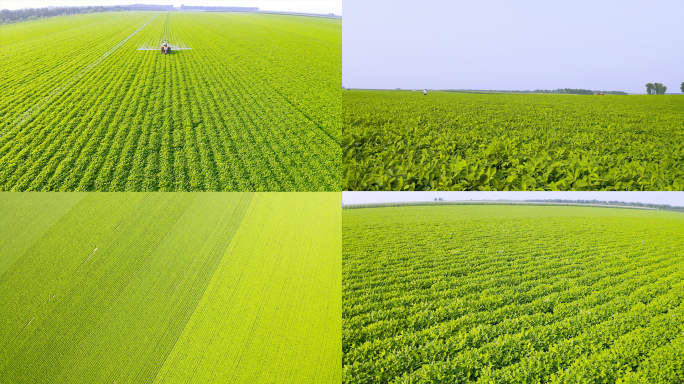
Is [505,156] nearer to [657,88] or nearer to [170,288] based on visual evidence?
[170,288]

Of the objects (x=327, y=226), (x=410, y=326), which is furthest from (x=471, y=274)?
(x=327, y=226)

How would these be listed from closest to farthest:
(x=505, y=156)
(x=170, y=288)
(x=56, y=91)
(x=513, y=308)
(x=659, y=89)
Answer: (x=513, y=308) → (x=170, y=288) → (x=505, y=156) → (x=56, y=91) → (x=659, y=89)

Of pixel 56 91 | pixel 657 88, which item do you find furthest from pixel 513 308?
pixel 657 88

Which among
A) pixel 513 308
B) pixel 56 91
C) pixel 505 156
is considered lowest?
pixel 513 308

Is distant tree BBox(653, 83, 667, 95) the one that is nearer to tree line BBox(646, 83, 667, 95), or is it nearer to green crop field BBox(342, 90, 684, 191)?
tree line BBox(646, 83, 667, 95)

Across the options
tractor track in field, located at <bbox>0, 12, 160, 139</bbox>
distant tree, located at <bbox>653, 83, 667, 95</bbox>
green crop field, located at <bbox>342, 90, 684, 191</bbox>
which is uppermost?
distant tree, located at <bbox>653, 83, 667, 95</bbox>

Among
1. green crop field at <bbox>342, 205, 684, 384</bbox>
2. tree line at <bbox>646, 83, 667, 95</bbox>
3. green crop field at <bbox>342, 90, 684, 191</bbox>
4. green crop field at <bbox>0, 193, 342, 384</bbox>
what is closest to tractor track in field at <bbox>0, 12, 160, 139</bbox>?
green crop field at <bbox>0, 193, 342, 384</bbox>
